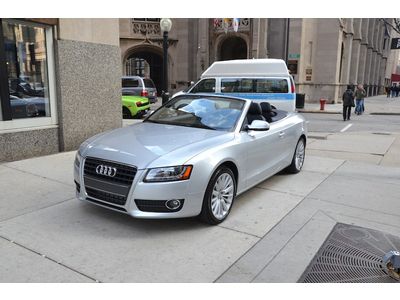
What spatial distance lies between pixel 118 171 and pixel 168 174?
1.77ft

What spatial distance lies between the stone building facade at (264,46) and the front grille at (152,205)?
2277 cm

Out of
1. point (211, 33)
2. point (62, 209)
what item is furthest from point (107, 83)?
→ point (211, 33)

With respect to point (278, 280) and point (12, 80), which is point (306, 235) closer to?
point (278, 280)

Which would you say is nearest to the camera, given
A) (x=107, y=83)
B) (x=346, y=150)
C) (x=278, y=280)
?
(x=278, y=280)

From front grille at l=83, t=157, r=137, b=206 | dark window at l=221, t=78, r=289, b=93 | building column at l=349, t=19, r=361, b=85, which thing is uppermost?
building column at l=349, t=19, r=361, b=85

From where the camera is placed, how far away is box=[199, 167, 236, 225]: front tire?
4.15m

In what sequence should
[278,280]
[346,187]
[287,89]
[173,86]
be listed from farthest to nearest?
[173,86] < [287,89] < [346,187] < [278,280]

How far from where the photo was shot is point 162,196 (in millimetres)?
3844

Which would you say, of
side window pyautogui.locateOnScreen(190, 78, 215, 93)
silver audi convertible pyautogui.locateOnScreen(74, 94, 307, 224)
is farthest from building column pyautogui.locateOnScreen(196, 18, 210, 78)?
silver audi convertible pyautogui.locateOnScreen(74, 94, 307, 224)

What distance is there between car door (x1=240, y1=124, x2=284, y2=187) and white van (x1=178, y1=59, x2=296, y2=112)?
8079 mm

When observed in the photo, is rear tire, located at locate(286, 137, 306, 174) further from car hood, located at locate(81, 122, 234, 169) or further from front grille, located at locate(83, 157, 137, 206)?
front grille, located at locate(83, 157, 137, 206)

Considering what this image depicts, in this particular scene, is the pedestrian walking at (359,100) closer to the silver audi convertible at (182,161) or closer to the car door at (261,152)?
the car door at (261,152)

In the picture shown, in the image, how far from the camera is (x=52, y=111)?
7.80 metres

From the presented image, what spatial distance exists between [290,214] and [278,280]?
1.67m
